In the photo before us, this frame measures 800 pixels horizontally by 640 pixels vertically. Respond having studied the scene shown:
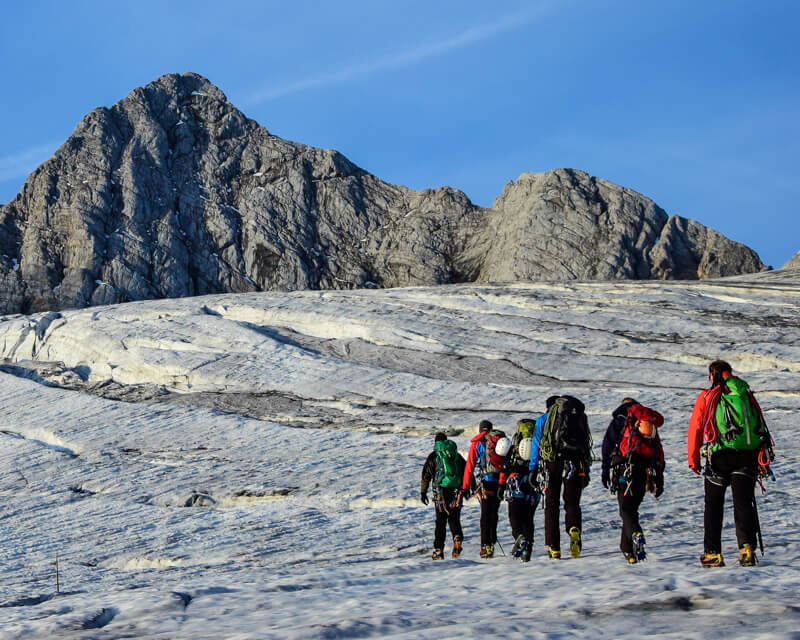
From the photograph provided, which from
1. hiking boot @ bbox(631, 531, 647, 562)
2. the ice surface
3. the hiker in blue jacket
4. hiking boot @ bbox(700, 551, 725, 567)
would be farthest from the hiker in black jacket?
hiking boot @ bbox(700, 551, 725, 567)

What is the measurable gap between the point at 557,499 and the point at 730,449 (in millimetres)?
2725

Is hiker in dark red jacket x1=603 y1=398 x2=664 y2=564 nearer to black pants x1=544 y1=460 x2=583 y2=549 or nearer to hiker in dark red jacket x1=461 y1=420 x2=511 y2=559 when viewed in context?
black pants x1=544 y1=460 x2=583 y2=549

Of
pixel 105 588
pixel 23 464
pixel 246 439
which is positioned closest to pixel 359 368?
pixel 246 439

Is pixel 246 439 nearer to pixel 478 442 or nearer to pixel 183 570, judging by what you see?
pixel 183 570

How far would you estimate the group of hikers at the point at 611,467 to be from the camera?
32.4ft

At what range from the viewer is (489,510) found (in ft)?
42.9

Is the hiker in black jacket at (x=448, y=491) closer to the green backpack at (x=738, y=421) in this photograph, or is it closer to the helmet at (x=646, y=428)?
the helmet at (x=646, y=428)

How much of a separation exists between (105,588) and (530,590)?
25.2ft

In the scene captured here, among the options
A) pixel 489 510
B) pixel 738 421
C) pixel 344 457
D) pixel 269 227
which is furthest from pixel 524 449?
pixel 269 227

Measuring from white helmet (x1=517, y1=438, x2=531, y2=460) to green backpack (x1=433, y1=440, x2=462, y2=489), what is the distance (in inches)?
64.8

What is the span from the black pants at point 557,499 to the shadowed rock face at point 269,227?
57453mm

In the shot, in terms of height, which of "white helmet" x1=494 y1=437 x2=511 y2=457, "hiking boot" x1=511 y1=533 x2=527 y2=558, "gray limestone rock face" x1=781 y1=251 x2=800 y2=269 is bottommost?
"hiking boot" x1=511 y1=533 x2=527 y2=558

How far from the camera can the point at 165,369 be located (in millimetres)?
33812

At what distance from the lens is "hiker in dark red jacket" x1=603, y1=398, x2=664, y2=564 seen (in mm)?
11008
